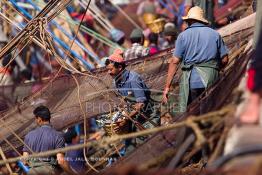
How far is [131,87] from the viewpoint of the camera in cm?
1348

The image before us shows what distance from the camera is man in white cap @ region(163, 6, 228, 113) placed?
490 inches

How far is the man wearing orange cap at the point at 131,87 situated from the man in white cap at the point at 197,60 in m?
0.88

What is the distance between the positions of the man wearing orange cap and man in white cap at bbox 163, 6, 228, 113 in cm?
88

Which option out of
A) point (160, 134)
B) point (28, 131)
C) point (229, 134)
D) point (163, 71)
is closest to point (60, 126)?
point (28, 131)

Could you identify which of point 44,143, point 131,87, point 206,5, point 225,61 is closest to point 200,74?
point 225,61

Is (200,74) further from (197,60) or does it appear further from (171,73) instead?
(171,73)

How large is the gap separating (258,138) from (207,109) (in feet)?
7.00

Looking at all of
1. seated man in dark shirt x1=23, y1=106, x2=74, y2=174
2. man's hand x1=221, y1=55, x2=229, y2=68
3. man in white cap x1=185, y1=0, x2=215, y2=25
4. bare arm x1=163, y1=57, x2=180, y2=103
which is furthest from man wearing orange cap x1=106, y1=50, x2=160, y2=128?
man in white cap x1=185, y1=0, x2=215, y2=25

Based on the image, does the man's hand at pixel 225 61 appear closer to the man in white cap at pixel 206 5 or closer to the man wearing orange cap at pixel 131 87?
the man wearing orange cap at pixel 131 87

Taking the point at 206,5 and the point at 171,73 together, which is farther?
the point at 206,5

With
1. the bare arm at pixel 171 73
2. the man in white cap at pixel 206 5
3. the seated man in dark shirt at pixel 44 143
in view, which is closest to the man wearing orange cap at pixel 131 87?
the bare arm at pixel 171 73

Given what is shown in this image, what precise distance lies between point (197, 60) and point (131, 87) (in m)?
1.38

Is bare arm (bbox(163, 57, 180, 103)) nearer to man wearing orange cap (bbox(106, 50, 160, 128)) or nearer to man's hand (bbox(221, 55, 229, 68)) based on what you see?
man's hand (bbox(221, 55, 229, 68))

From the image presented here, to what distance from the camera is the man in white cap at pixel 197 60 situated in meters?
12.4
